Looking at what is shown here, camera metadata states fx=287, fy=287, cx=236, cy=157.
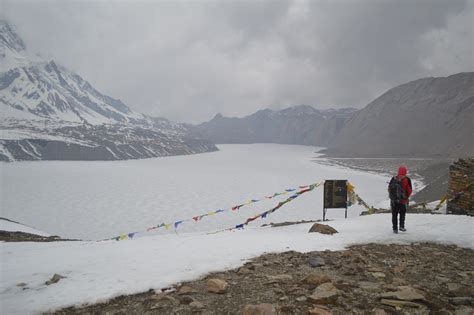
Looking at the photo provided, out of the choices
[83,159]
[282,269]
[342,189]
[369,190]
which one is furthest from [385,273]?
[83,159]

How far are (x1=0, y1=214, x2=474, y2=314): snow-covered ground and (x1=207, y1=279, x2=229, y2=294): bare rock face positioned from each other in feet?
2.67

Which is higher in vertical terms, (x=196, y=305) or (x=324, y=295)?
(x=324, y=295)

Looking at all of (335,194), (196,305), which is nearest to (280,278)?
(196,305)

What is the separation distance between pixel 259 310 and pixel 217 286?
1.35 meters

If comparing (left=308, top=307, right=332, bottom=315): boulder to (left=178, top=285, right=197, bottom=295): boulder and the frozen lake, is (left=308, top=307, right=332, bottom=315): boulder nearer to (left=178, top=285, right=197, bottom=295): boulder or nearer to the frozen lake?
(left=178, top=285, right=197, bottom=295): boulder

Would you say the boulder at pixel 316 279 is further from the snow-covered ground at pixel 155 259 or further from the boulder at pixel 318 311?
the snow-covered ground at pixel 155 259

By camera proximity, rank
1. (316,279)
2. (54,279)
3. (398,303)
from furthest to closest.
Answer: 1. (54,279)
2. (316,279)
3. (398,303)

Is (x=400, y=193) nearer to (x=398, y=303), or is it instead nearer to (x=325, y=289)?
(x=398, y=303)

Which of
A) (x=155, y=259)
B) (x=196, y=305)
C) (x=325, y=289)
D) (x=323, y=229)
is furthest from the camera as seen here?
(x=323, y=229)

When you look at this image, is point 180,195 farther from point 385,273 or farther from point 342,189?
point 385,273

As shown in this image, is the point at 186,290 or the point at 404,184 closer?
the point at 186,290

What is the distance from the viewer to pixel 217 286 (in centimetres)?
572

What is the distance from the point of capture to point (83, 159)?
516 feet

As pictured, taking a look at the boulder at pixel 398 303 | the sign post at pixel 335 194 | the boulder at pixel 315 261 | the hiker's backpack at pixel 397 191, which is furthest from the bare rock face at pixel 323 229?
the boulder at pixel 398 303
